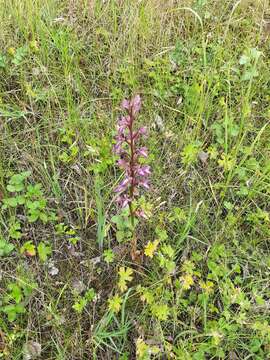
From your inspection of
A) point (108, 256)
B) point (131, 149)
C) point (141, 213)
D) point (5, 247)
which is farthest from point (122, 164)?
point (5, 247)

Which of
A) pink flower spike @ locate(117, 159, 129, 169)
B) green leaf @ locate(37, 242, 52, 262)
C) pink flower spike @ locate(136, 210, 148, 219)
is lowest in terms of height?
green leaf @ locate(37, 242, 52, 262)

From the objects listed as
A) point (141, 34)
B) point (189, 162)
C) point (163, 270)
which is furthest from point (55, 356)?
point (141, 34)

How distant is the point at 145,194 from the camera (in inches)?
89.0

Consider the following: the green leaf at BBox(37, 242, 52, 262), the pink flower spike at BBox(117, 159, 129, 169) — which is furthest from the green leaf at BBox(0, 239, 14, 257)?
the pink flower spike at BBox(117, 159, 129, 169)

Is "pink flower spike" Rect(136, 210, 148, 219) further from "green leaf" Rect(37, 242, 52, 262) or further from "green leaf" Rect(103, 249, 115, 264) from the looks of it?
"green leaf" Rect(37, 242, 52, 262)

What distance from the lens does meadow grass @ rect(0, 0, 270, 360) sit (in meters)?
1.87

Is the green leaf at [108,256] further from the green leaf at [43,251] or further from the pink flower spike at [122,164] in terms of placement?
the pink flower spike at [122,164]

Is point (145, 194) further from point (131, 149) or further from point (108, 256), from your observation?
point (131, 149)

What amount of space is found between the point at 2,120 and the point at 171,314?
4.95 ft

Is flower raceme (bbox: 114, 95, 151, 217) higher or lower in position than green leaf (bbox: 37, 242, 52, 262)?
higher

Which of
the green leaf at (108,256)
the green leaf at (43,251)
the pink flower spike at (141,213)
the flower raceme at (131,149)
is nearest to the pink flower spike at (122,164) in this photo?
the flower raceme at (131,149)

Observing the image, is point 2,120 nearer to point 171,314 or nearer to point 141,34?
point 141,34

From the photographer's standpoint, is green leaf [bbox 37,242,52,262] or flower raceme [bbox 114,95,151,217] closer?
flower raceme [bbox 114,95,151,217]

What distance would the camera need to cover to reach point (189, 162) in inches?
89.0
